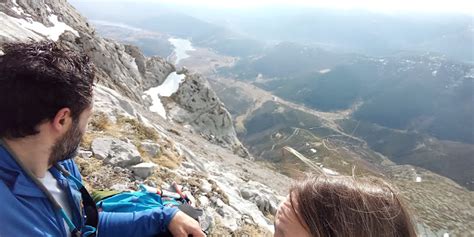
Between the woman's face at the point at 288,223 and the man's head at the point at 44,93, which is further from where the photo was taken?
the man's head at the point at 44,93

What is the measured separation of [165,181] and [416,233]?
9.03 m

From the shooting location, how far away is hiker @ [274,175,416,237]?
3.12m

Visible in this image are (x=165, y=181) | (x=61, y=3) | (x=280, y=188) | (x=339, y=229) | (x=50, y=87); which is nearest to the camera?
(x=339, y=229)

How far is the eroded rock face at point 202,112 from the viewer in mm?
62391

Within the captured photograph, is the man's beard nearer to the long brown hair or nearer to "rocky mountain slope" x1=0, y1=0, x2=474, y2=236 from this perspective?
"rocky mountain slope" x1=0, y1=0, x2=474, y2=236

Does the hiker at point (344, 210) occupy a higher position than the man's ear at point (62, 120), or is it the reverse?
the man's ear at point (62, 120)

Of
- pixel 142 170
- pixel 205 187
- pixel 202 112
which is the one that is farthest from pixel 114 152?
pixel 202 112

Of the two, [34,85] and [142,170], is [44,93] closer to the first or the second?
[34,85]

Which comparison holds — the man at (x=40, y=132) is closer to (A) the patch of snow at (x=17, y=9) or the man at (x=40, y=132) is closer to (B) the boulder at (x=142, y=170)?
(B) the boulder at (x=142, y=170)

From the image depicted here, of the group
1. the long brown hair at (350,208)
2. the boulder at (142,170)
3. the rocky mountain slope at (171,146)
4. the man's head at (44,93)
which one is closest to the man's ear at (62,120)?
the man's head at (44,93)

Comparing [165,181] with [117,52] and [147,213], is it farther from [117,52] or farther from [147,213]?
[117,52]

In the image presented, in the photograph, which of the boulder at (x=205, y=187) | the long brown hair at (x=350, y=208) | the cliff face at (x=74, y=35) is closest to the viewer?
the long brown hair at (x=350, y=208)

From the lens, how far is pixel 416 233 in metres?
3.41

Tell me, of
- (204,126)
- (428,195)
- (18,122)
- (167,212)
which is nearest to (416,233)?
(167,212)
